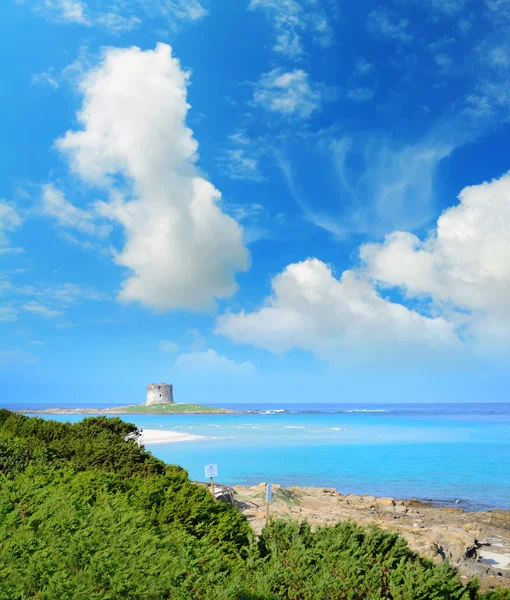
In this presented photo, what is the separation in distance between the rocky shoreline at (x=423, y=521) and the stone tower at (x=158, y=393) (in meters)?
112

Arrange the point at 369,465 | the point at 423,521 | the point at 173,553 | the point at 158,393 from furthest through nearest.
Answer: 1. the point at 158,393
2. the point at 369,465
3. the point at 423,521
4. the point at 173,553

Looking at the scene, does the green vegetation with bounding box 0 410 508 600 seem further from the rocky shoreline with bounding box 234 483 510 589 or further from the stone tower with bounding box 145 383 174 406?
the stone tower with bounding box 145 383 174 406

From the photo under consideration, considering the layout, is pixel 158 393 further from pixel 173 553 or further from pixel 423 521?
pixel 173 553

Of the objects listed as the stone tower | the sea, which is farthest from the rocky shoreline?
the stone tower

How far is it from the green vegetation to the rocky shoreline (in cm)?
434

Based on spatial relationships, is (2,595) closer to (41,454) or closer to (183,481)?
(183,481)

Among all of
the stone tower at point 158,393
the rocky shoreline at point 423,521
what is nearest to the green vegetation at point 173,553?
the rocky shoreline at point 423,521

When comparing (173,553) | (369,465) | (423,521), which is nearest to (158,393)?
(369,465)

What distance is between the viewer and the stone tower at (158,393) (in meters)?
133

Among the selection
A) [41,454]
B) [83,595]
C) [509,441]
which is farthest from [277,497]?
[509,441]

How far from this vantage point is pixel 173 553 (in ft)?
21.6

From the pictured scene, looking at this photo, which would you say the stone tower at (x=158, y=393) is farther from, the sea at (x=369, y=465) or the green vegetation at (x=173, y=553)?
the green vegetation at (x=173, y=553)

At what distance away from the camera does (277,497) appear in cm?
2056

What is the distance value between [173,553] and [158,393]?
131 meters
